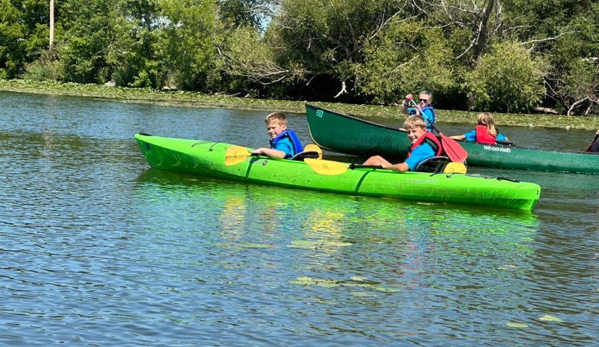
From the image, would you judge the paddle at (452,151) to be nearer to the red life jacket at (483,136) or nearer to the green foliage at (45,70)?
the red life jacket at (483,136)

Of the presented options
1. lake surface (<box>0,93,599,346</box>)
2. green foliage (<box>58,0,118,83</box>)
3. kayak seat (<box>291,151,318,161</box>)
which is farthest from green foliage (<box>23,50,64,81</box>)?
kayak seat (<box>291,151,318,161</box>)

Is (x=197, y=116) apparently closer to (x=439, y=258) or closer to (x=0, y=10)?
(x=439, y=258)

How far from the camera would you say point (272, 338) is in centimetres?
664

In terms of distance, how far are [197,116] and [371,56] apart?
13.2m

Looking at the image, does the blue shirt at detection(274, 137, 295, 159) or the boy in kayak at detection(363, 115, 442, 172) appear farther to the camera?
the blue shirt at detection(274, 137, 295, 159)

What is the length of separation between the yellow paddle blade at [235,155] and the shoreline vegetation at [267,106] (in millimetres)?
18114

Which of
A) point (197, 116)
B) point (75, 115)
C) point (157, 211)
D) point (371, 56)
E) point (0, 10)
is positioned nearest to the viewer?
point (157, 211)

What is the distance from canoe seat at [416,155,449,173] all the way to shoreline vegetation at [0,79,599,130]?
18.3 m

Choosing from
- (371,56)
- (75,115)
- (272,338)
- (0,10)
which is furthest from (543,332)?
(0,10)

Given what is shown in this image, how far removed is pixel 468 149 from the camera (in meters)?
17.6

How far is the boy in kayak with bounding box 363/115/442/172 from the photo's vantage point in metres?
13.2

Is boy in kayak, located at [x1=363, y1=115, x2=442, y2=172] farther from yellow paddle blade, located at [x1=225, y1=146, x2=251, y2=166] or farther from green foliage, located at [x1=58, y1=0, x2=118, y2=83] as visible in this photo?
green foliage, located at [x1=58, y1=0, x2=118, y2=83]

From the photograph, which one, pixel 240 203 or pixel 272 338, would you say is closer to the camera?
pixel 272 338

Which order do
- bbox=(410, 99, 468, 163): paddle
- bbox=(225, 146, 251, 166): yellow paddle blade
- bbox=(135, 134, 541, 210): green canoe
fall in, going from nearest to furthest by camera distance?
bbox=(135, 134, 541, 210): green canoe, bbox=(410, 99, 468, 163): paddle, bbox=(225, 146, 251, 166): yellow paddle blade
